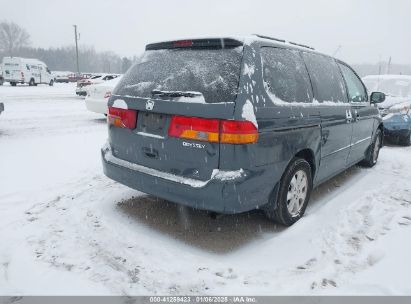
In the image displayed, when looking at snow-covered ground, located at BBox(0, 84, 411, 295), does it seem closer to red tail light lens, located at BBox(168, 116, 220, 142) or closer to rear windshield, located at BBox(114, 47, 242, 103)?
red tail light lens, located at BBox(168, 116, 220, 142)

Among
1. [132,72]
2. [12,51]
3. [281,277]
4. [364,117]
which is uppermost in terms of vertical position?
[12,51]

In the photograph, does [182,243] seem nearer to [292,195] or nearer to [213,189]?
[213,189]

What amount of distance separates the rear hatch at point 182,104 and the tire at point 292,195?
0.88 m

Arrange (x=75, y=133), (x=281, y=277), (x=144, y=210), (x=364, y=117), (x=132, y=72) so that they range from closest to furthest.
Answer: (x=281, y=277)
(x=132, y=72)
(x=144, y=210)
(x=364, y=117)
(x=75, y=133)

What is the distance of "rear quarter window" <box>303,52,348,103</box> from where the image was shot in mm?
3832

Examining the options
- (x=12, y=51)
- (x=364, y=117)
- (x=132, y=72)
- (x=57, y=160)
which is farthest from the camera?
(x=12, y=51)

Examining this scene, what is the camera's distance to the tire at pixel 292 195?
3.32m

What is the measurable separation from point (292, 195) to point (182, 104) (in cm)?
154

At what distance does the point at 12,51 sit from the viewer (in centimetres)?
10275

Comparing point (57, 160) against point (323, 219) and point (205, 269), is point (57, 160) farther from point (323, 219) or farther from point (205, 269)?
point (323, 219)

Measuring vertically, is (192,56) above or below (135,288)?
above

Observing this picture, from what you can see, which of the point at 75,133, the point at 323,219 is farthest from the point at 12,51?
the point at 323,219

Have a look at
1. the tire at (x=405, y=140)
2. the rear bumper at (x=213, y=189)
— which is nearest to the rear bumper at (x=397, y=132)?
the tire at (x=405, y=140)

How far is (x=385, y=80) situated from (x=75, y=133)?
29.2 ft
